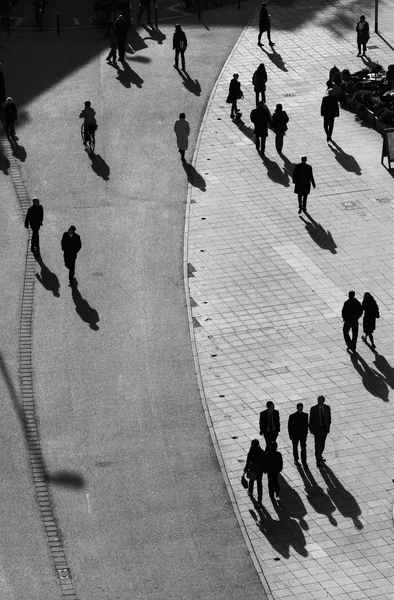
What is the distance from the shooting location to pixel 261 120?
44.6 m

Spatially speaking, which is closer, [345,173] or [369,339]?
[369,339]

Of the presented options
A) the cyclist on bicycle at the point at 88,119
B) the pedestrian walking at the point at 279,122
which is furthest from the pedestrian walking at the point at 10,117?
the pedestrian walking at the point at 279,122

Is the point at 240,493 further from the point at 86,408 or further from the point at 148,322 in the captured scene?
the point at 148,322

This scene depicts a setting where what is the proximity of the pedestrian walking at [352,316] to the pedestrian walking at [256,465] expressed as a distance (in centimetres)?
591

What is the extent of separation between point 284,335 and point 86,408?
5180 millimetres

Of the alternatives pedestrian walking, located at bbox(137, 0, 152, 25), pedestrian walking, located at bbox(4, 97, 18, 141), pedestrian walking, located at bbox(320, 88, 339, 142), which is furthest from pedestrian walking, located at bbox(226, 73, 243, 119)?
pedestrian walking, located at bbox(137, 0, 152, 25)

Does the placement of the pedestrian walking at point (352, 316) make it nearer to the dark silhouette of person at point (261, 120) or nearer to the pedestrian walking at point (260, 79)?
the dark silhouette of person at point (261, 120)

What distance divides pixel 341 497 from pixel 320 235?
37.5 ft

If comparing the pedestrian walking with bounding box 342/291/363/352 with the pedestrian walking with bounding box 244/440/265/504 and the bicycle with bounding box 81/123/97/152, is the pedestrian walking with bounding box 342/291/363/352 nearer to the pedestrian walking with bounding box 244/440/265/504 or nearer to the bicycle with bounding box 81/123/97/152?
the pedestrian walking with bounding box 244/440/265/504

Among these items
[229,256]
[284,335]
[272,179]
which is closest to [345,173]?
[272,179]

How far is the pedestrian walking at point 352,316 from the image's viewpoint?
35.2 m

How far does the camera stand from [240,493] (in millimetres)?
30781

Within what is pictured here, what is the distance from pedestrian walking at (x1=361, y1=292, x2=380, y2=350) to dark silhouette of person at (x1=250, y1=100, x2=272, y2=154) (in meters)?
10.3

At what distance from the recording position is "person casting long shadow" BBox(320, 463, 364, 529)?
30141 mm
